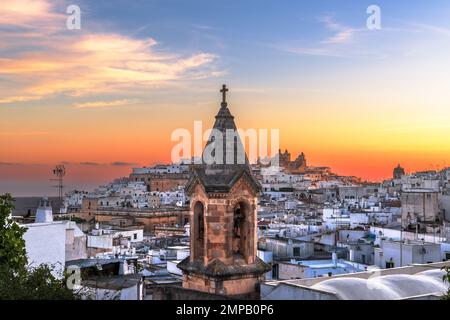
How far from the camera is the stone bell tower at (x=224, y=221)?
14.0 m

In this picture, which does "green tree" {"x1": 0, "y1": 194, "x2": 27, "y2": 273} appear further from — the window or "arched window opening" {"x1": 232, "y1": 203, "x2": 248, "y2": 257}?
"arched window opening" {"x1": 232, "y1": 203, "x2": 248, "y2": 257}

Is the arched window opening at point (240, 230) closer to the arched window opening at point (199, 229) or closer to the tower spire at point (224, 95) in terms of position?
the arched window opening at point (199, 229)

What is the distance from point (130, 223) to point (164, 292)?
48.5m

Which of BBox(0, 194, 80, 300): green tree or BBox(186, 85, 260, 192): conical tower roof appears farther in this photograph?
BBox(186, 85, 260, 192): conical tower roof

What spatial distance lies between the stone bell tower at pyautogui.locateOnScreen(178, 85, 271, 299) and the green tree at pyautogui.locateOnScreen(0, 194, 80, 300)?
9.71 feet

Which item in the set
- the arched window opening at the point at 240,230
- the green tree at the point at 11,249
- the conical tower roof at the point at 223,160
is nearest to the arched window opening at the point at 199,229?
the conical tower roof at the point at 223,160

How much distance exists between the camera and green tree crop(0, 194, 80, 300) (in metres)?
12.3

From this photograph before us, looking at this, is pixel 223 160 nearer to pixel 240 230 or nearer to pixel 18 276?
pixel 240 230

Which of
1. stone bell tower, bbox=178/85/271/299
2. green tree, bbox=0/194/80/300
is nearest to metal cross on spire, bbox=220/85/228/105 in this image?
stone bell tower, bbox=178/85/271/299

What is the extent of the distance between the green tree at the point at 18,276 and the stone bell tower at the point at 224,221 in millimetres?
2959

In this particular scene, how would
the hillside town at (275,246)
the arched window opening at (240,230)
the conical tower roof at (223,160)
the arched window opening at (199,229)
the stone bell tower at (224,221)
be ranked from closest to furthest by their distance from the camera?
the stone bell tower at (224,221), the conical tower roof at (223,160), the arched window opening at (240,230), the arched window opening at (199,229), the hillside town at (275,246)

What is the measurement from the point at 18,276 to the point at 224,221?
4632mm

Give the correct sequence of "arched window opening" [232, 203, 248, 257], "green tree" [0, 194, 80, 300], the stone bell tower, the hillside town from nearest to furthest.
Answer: "green tree" [0, 194, 80, 300]
the stone bell tower
"arched window opening" [232, 203, 248, 257]
the hillside town

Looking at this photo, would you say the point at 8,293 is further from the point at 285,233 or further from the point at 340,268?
the point at 285,233
